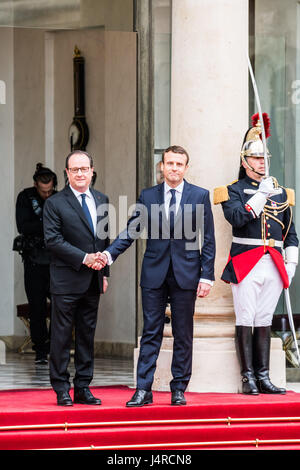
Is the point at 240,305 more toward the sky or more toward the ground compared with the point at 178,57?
more toward the ground

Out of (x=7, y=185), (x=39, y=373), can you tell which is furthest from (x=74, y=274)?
(x=7, y=185)

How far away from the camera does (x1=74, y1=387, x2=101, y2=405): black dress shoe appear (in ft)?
25.7

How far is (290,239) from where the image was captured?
8852mm

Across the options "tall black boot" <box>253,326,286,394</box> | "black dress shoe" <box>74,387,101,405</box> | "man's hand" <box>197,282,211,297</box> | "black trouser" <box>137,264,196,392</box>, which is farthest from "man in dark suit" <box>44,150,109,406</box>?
"tall black boot" <box>253,326,286,394</box>

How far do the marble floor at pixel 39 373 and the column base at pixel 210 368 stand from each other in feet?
1.83

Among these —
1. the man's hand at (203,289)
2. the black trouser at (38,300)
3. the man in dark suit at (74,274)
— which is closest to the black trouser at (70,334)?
the man in dark suit at (74,274)

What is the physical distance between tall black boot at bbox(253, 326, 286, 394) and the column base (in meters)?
0.18

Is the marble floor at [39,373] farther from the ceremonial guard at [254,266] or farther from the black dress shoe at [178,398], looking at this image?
the black dress shoe at [178,398]

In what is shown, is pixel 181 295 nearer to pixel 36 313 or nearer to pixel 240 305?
pixel 240 305

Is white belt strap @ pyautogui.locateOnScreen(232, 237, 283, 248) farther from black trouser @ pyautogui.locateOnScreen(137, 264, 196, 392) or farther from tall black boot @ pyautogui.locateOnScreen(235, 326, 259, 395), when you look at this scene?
black trouser @ pyautogui.locateOnScreen(137, 264, 196, 392)
